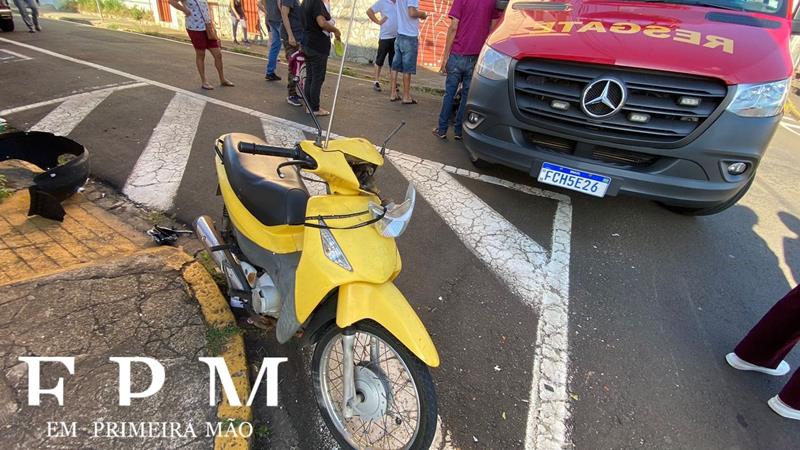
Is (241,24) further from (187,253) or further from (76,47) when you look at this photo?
(187,253)

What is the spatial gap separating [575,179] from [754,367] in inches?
62.8

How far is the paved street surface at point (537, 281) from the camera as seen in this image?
2131 mm

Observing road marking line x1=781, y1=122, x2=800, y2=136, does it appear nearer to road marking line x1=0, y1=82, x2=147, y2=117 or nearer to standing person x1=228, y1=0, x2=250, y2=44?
road marking line x1=0, y1=82, x2=147, y2=117

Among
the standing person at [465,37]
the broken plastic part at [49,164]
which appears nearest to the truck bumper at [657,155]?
the standing person at [465,37]

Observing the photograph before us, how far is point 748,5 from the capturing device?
3672 millimetres

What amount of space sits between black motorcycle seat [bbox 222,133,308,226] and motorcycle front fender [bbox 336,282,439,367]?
1.51 feet

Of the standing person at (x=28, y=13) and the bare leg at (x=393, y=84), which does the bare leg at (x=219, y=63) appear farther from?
the standing person at (x=28, y=13)

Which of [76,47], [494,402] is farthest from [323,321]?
[76,47]

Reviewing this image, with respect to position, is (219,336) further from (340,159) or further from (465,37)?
(465,37)

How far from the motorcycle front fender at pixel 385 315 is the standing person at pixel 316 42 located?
3922 millimetres

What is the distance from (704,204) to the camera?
3.10m

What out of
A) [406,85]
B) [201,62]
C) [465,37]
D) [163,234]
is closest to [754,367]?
[163,234]

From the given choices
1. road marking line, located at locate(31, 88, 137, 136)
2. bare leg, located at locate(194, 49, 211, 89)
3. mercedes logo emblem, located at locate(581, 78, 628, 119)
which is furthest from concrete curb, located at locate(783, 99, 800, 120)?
road marking line, located at locate(31, 88, 137, 136)

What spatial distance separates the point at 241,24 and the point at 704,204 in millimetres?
14448
